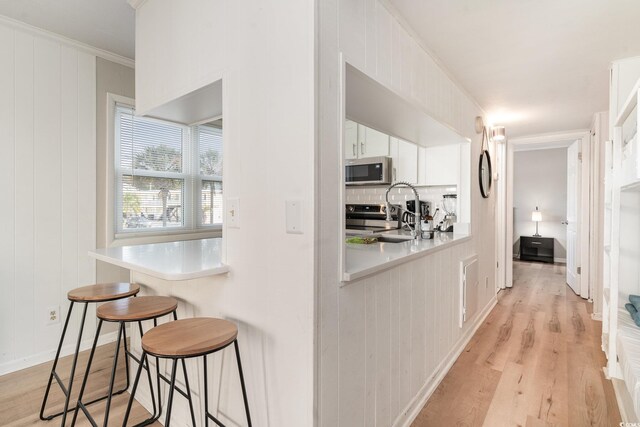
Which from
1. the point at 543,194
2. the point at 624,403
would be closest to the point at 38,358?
the point at 624,403

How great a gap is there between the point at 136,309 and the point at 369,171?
2.71 meters

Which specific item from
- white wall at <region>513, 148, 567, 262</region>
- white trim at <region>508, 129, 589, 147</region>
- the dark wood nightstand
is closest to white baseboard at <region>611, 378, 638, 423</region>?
white trim at <region>508, 129, 589, 147</region>

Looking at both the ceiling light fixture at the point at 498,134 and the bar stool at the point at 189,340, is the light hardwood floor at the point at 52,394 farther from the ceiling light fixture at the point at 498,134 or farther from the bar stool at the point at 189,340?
the ceiling light fixture at the point at 498,134

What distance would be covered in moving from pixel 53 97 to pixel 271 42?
223 centimetres

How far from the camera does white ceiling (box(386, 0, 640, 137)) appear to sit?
177cm

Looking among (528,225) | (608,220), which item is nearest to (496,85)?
(608,220)

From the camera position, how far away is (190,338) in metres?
1.23

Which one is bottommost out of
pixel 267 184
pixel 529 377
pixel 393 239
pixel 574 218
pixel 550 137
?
pixel 529 377

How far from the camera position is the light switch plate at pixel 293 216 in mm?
1182

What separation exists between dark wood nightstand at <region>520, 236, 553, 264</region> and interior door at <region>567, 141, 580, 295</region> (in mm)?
1955

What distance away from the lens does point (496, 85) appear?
284cm

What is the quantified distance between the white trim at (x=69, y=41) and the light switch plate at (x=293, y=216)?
2.56 meters

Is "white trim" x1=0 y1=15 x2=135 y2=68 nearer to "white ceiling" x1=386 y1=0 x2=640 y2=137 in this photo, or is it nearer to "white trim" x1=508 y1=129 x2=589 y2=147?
"white ceiling" x1=386 y1=0 x2=640 y2=137

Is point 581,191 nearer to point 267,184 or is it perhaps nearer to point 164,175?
point 267,184
